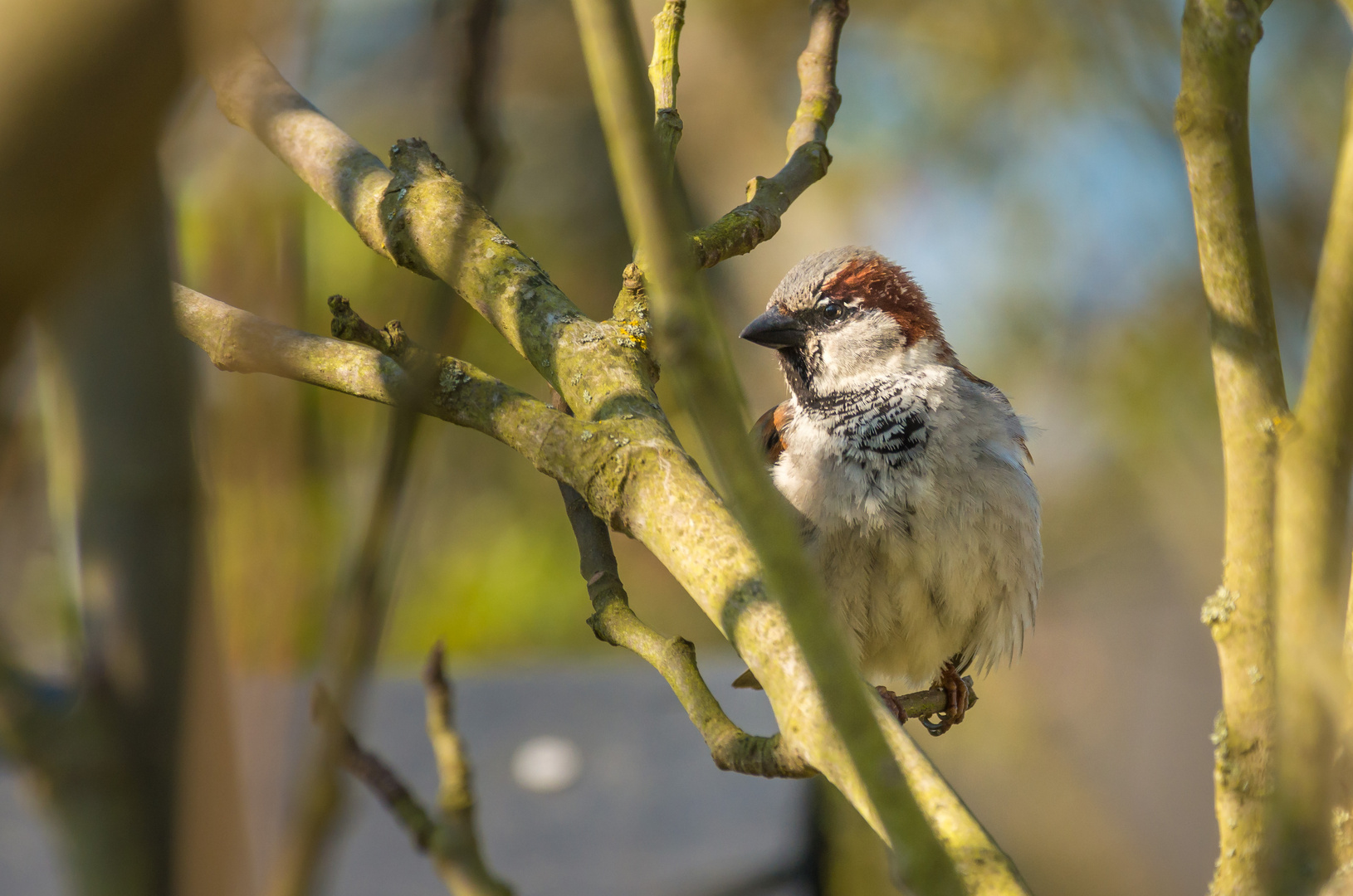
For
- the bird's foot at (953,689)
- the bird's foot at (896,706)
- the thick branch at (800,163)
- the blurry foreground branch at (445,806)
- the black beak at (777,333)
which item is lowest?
the blurry foreground branch at (445,806)

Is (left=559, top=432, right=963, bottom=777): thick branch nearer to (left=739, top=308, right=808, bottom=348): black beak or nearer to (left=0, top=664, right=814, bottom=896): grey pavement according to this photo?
(left=739, top=308, right=808, bottom=348): black beak

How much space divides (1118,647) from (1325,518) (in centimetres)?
620

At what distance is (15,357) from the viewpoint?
0.68 meters

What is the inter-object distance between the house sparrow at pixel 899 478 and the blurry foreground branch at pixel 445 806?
124cm

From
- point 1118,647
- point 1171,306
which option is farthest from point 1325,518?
point 1118,647

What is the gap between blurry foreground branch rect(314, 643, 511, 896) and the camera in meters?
1.39

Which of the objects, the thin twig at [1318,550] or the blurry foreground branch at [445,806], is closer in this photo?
the thin twig at [1318,550]

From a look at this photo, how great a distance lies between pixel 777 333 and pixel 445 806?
209 cm

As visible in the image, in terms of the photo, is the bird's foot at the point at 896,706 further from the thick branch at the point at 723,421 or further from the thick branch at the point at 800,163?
the thick branch at the point at 723,421

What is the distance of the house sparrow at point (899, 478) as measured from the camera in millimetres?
2861

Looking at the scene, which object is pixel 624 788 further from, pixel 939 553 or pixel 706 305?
pixel 706 305

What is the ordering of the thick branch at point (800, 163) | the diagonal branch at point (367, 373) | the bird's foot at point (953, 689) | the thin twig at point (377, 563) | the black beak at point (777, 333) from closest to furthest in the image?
the thin twig at point (377, 563)
the diagonal branch at point (367, 373)
the thick branch at point (800, 163)
the bird's foot at point (953, 689)
the black beak at point (777, 333)

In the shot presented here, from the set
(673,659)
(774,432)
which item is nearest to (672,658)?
(673,659)

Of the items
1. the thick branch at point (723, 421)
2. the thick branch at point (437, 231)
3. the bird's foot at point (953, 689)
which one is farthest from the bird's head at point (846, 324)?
the thick branch at point (723, 421)
